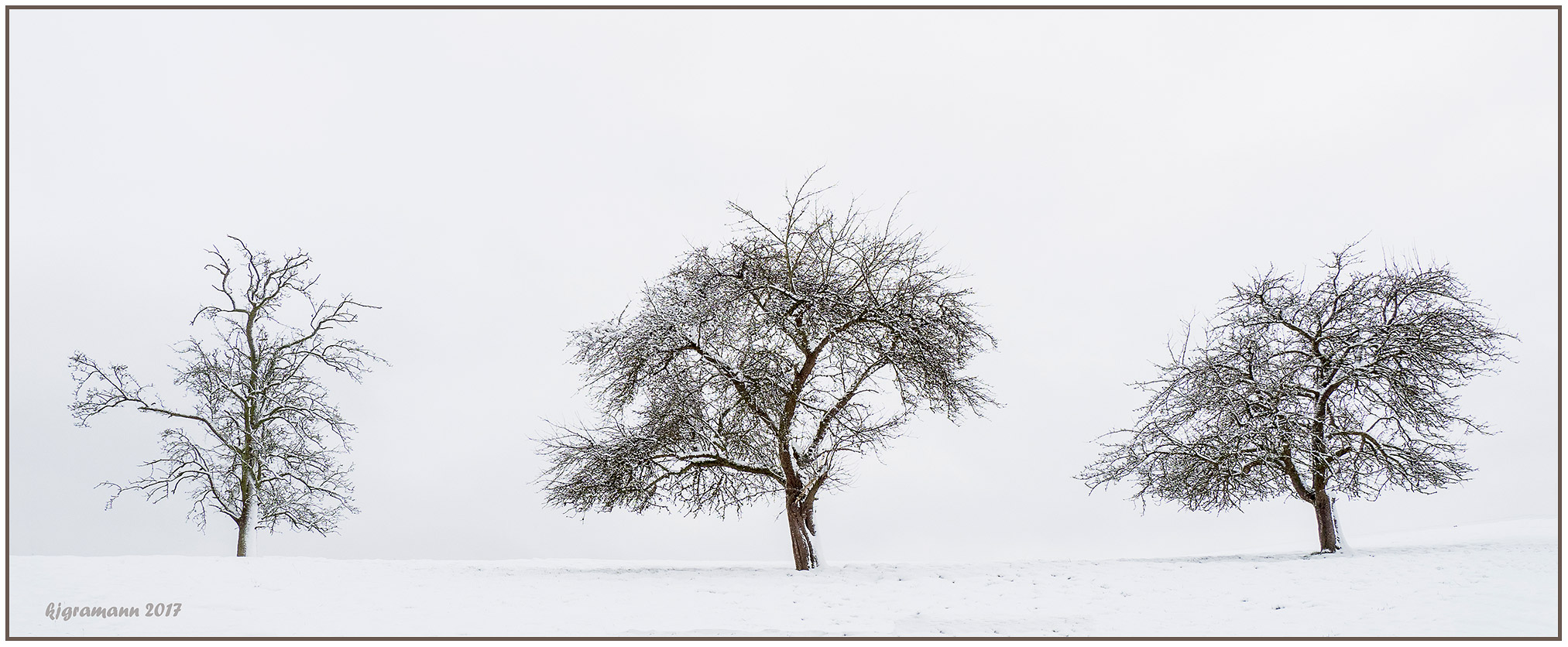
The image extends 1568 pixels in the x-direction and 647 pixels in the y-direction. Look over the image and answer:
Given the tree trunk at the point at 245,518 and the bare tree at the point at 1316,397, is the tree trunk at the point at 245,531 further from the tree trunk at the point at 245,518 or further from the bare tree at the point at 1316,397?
the bare tree at the point at 1316,397

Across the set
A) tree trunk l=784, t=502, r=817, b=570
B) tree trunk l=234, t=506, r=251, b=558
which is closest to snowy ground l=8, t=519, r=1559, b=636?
tree trunk l=784, t=502, r=817, b=570

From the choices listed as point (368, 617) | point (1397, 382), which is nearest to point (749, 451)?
point (368, 617)

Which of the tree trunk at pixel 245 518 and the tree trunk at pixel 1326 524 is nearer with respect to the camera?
the tree trunk at pixel 1326 524

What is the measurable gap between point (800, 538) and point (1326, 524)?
28.1 feet

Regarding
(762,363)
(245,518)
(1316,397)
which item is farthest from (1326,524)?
(245,518)

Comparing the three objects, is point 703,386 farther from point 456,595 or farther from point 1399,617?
point 1399,617

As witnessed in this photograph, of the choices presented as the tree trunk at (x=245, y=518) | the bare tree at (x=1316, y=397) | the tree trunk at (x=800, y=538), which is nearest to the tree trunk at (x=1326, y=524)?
the bare tree at (x=1316, y=397)

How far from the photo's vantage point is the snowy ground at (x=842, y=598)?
361 inches

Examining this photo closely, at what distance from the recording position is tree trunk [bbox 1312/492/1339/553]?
13.7 metres

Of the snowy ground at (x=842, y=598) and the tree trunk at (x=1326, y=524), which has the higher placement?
the tree trunk at (x=1326, y=524)

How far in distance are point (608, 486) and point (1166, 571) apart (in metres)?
A: 8.40

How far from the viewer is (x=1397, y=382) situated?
13266mm

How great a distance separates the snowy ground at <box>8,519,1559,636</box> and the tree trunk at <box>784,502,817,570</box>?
334 millimetres

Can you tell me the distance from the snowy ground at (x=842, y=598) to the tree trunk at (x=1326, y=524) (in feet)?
1.77
